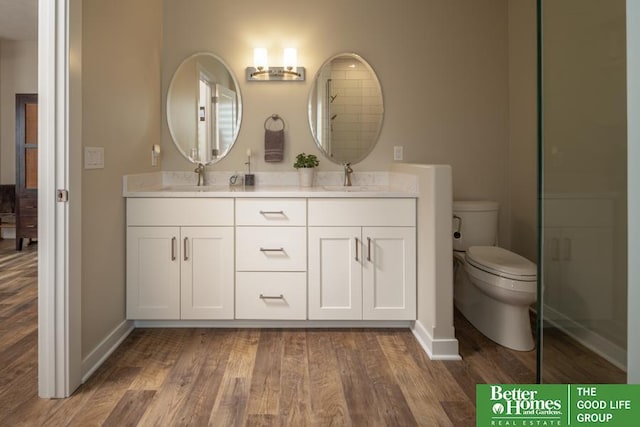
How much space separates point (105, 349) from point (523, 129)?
2918 mm

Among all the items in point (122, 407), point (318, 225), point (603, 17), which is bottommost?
point (122, 407)

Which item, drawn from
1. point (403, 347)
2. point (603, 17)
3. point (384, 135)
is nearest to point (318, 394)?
point (403, 347)

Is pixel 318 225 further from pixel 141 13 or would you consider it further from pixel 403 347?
pixel 141 13

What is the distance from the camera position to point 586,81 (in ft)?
4.04

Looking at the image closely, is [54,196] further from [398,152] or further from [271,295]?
[398,152]

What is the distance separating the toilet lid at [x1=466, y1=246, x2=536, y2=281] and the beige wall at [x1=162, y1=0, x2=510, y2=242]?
682 millimetres

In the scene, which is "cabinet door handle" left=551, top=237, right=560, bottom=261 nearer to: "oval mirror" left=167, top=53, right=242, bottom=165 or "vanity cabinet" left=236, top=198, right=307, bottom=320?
"vanity cabinet" left=236, top=198, right=307, bottom=320

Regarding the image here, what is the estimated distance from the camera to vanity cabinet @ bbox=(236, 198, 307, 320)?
115 inches

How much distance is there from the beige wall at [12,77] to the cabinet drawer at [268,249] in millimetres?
4959

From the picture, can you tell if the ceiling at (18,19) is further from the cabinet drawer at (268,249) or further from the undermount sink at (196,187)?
the cabinet drawer at (268,249)

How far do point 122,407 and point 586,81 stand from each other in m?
1.97

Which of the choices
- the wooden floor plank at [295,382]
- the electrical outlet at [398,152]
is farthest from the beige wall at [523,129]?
the wooden floor plank at [295,382]

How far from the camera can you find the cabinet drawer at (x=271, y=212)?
9.52ft

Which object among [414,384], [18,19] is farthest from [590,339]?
[18,19]
